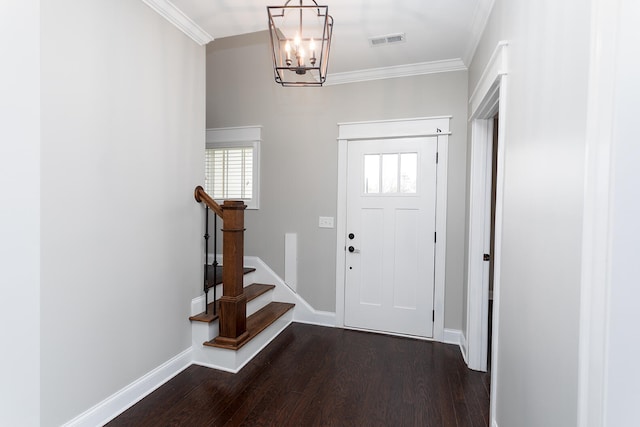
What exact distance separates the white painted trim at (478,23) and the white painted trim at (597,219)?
152cm

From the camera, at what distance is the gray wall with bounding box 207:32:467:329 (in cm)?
315

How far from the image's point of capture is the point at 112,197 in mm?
1974

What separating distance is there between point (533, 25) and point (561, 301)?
3.79 feet

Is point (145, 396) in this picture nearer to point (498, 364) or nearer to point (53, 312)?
point (53, 312)

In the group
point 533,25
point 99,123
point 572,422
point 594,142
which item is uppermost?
point 533,25

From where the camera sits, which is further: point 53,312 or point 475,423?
point 475,423

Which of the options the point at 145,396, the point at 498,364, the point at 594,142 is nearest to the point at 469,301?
the point at 498,364

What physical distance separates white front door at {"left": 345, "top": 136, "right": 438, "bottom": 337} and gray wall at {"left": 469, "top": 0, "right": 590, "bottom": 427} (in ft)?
4.72

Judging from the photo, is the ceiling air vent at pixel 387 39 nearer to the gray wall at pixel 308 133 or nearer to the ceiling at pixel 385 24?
the ceiling at pixel 385 24

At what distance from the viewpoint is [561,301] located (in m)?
1.07

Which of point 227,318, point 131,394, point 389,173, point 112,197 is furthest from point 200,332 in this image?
point 389,173

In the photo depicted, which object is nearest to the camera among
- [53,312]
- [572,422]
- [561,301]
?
[572,422]

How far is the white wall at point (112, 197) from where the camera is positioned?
5.42ft

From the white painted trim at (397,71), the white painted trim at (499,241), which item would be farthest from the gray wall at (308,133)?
the white painted trim at (499,241)
